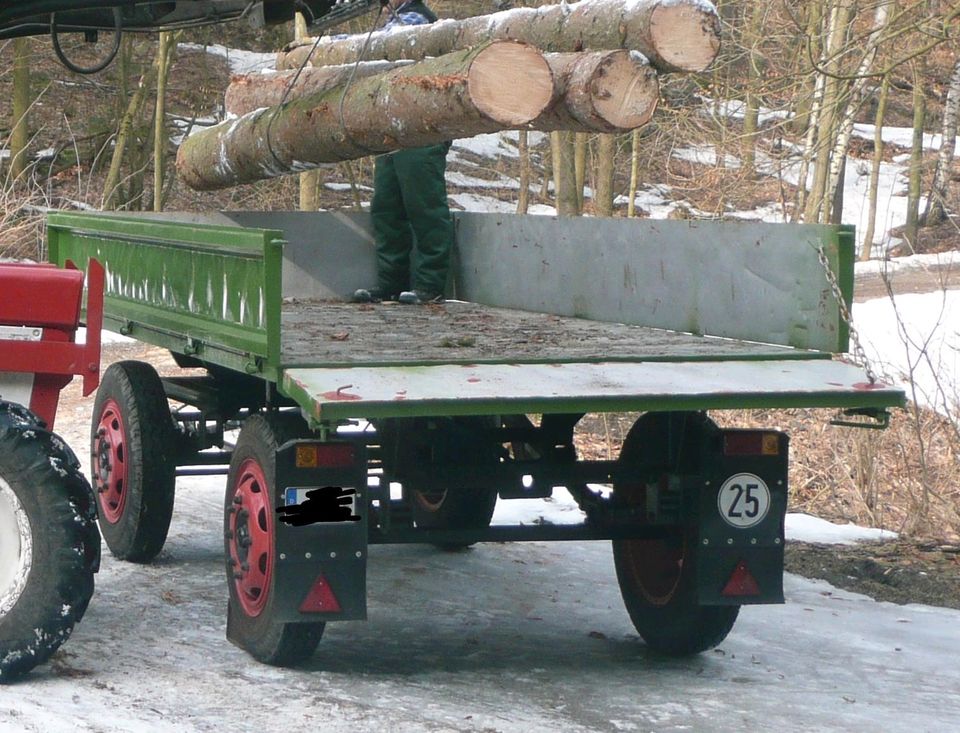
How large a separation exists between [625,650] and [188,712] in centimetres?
194

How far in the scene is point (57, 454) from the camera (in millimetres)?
5062

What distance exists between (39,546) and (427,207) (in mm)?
3694

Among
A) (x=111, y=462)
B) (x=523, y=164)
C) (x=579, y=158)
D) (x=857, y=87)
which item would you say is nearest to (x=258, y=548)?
(x=111, y=462)

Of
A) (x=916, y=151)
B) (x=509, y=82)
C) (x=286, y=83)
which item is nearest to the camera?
(x=509, y=82)

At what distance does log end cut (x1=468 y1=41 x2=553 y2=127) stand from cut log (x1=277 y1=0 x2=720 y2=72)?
0.47 m

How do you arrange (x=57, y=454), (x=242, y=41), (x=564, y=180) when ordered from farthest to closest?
1. (x=242, y=41)
2. (x=564, y=180)
3. (x=57, y=454)

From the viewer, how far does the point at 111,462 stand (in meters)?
7.38

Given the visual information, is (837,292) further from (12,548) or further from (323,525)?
(12,548)

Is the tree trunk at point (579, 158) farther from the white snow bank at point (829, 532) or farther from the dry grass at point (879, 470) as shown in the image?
the white snow bank at point (829, 532)

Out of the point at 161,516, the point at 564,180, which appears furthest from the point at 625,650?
the point at 564,180

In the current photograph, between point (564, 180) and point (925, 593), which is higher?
point (564, 180)

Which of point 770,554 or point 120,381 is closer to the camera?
point 770,554

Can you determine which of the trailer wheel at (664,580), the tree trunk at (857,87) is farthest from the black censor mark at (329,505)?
the tree trunk at (857,87)

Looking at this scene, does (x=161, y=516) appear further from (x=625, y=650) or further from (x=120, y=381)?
(x=625, y=650)
